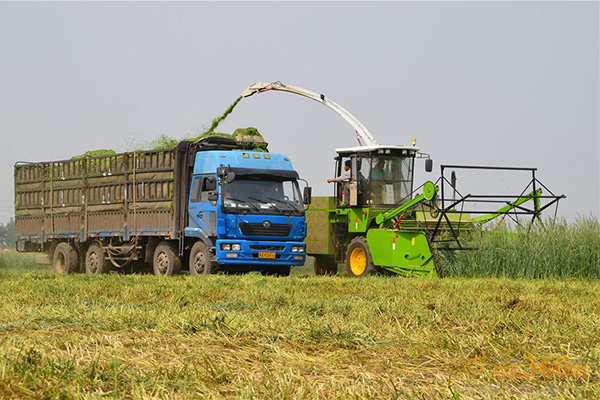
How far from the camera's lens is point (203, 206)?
61.7 ft

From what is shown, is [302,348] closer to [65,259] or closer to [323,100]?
[65,259]

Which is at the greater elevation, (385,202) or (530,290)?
(385,202)

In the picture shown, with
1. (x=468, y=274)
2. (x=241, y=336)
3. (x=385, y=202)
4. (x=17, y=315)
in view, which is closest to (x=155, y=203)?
(x=385, y=202)

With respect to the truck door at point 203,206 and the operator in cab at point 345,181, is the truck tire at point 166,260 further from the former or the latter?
the operator in cab at point 345,181

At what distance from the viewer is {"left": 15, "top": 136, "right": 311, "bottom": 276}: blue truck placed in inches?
727

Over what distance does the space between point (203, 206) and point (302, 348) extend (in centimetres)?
1273

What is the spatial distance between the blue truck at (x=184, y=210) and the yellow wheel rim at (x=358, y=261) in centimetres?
133

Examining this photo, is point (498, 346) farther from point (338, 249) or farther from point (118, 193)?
point (118, 193)

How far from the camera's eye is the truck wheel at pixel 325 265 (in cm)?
2175

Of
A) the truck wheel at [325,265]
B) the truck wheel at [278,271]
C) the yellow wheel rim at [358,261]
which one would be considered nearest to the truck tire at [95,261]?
the truck wheel at [278,271]

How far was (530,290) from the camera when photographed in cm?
1265

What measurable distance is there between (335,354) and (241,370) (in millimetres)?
908

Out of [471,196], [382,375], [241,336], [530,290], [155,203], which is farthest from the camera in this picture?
[155,203]

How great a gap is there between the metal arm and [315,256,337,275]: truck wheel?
198 inches
